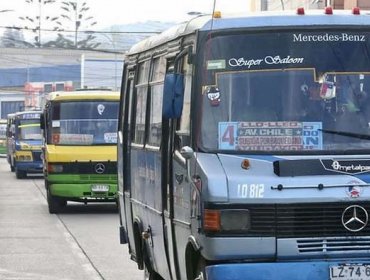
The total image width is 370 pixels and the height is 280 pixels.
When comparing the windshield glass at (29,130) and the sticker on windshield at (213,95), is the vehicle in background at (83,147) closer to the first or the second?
the sticker on windshield at (213,95)

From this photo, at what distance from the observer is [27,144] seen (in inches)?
1678

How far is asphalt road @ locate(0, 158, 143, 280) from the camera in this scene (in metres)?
13.3

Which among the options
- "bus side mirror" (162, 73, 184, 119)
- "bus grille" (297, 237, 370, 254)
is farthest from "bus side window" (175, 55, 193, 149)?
"bus grille" (297, 237, 370, 254)

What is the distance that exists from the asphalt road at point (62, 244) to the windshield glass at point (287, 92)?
212 inches

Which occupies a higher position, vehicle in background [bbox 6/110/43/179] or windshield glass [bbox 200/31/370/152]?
windshield glass [bbox 200/31/370/152]

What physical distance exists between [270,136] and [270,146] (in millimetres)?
83

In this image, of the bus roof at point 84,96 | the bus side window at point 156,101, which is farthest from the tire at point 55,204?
the bus side window at point 156,101

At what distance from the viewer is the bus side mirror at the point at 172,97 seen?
25.5ft

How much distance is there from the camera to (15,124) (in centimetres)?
4447

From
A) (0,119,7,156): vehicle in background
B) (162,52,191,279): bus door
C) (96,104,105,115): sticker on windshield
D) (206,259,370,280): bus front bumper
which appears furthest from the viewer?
(0,119,7,156): vehicle in background

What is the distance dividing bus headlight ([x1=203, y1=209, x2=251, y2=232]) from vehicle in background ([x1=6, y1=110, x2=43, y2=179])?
3484cm

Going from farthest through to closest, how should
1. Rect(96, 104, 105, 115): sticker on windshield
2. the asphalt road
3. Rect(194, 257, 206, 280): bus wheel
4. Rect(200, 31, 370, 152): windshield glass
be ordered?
Rect(96, 104, 105, 115): sticker on windshield
the asphalt road
Rect(200, 31, 370, 152): windshield glass
Rect(194, 257, 206, 280): bus wheel

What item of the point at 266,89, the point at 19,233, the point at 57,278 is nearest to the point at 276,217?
the point at 266,89

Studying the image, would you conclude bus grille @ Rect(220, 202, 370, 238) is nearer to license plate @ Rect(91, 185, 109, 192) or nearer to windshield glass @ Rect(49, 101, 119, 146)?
windshield glass @ Rect(49, 101, 119, 146)
